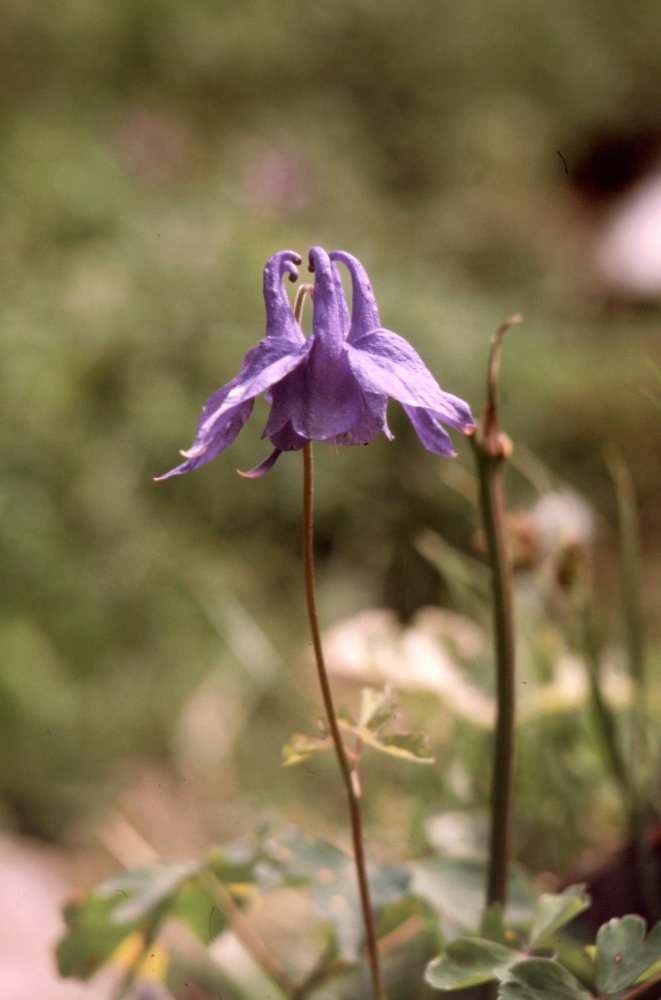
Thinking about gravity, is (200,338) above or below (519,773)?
above

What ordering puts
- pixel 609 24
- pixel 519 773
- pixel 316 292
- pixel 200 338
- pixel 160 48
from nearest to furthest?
pixel 316 292, pixel 519 773, pixel 200 338, pixel 160 48, pixel 609 24

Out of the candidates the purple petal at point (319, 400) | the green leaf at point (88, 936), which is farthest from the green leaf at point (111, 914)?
the purple petal at point (319, 400)

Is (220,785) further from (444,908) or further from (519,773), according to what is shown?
(444,908)

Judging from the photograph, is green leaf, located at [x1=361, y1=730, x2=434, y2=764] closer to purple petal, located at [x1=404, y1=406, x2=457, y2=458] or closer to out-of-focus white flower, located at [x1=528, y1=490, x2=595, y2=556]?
purple petal, located at [x1=404, y1=406, x2=457, y2=458]

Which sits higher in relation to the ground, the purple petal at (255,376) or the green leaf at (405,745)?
the purple petal at (255,376)

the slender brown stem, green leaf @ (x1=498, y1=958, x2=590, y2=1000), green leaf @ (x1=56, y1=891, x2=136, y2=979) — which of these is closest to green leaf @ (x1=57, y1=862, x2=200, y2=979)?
green leaf @ (x1=56, y1=891, x2=136, y2=979)

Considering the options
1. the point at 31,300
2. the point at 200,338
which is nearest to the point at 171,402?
the point at 200,338

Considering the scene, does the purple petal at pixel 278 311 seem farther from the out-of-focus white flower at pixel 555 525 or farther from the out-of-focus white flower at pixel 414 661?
the out-of-focus white flower at pixel 414 661
